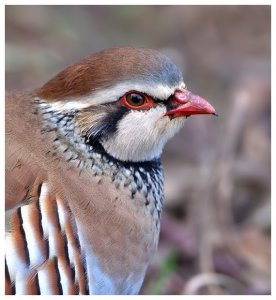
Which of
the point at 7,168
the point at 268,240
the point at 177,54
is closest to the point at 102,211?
the point at 7,168

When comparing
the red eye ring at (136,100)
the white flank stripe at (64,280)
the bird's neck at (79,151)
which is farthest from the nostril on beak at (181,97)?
the white flank stripe at (64,280)

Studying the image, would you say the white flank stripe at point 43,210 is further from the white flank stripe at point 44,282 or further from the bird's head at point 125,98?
the bird's head at point 125,98

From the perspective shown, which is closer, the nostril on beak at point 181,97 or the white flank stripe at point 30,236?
the white flank stripe at point 30,236

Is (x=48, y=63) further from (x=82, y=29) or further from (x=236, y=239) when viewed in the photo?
(x=236, y=239)

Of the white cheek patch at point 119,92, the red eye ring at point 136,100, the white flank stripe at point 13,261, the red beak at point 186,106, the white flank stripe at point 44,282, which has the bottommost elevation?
the white flank stripe at point 44,282

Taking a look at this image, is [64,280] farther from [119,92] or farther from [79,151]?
[119,92]

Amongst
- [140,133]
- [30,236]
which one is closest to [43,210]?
[30,236]

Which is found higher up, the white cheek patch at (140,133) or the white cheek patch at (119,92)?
the white cheek patch at (119,92)

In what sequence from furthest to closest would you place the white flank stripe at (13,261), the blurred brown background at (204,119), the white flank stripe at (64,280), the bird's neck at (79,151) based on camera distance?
the blurred brown background at (204,119), the bird's neck at (79,151), the white flank stripe at (64,280), the white flank stripe at (13,261)

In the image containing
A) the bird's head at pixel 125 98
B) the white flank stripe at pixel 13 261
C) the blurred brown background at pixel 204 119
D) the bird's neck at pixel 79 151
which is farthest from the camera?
the blurred brown background at pixel 204 119
